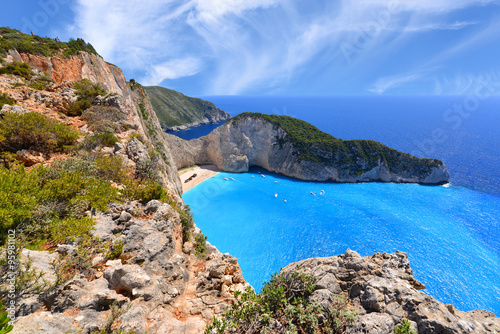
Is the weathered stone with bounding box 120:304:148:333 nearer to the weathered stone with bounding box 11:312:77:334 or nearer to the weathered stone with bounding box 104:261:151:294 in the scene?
the weathered stone with bounding box 104:261:151:294

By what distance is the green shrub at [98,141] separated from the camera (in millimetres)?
9656

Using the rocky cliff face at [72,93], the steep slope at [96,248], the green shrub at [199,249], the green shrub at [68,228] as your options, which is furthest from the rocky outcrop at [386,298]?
the rocky cliff face at [72,93]

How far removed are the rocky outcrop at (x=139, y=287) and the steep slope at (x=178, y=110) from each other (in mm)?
105459

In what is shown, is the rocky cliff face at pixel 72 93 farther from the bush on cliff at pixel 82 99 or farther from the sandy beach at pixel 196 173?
the sandy beach at pixel 196 173

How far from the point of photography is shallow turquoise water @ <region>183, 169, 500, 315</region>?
71.2ft

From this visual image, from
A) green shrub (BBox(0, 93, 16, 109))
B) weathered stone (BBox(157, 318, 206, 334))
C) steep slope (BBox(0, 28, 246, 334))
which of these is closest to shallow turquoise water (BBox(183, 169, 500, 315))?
steep slope (BBox(0, 28, 246, 334))

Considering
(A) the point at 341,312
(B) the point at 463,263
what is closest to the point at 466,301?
(B) the point at 463,263

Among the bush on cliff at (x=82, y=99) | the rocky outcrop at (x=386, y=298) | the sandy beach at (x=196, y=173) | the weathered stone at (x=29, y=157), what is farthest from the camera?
the sandy beach at (x=196, y=173)

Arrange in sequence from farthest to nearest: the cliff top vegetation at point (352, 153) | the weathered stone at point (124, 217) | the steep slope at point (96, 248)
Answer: the cliff top vegetation at point (352, 153)
the weathered stone at point (124, 217)
the steep slope at point (96, 248)

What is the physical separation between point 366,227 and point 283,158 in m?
25.5

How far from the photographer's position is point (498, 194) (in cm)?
3991

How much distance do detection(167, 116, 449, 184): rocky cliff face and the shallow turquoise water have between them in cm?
322

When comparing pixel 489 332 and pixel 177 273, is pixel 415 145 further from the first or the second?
pixel 177 273

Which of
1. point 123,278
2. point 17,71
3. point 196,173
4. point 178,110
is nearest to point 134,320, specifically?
point 123,278
